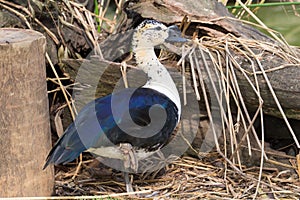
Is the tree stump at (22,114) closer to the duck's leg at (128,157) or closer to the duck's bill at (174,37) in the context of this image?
the duck's leg at (128,157)

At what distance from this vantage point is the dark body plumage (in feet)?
9.48

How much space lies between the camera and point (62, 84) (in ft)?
11.9

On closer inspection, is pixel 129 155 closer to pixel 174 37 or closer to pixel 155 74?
pixel 155 74

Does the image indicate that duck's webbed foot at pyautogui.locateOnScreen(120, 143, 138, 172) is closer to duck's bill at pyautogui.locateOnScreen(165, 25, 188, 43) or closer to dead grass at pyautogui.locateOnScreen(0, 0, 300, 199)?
dead grass at pyautogui.locateOnScreen(0, 0, 300, 199)

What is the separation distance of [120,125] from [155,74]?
363 mm

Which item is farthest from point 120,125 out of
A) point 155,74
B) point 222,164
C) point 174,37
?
point 222,164

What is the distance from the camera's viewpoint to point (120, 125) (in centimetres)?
292

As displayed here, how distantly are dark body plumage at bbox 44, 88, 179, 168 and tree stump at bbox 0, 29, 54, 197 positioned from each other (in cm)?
11

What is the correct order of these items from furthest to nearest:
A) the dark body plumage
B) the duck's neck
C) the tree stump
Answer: the duck's neck → the dark body plumage → the tree stump

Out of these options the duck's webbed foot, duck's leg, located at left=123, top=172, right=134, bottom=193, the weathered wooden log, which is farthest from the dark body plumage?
the weathered wooden log

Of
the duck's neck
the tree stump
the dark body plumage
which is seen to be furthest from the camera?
the duck's neck

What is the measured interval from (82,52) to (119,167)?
2.67 ft

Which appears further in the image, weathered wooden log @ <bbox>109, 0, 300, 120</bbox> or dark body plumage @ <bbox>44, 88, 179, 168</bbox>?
weathered wooden log @ <bbox>109, 0, 300, 120</bbox>

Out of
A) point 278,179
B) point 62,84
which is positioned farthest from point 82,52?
point 278,179
